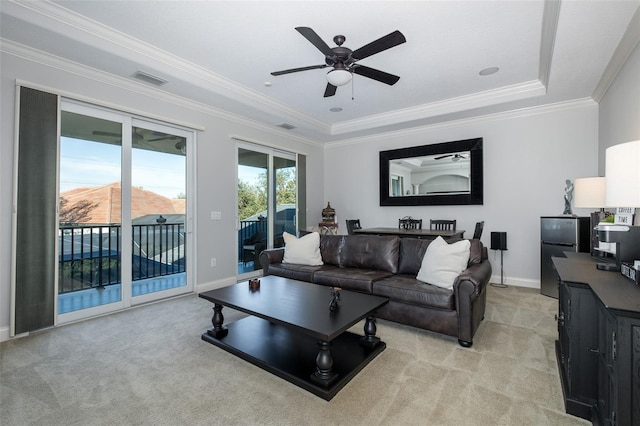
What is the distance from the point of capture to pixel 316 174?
6.76 metres

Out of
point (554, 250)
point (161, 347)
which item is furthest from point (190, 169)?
point (554, 250)

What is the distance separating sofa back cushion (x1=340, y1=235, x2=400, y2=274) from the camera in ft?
12.0

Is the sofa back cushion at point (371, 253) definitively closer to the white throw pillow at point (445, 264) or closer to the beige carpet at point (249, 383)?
the white throw pillow at point (445, 264)

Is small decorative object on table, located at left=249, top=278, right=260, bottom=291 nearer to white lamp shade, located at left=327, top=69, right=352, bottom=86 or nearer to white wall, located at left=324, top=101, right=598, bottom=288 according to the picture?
white lamp shade, located at left=327, top=69, right=352, bottom=86

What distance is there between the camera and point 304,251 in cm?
409

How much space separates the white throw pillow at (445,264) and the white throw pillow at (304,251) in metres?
1.55

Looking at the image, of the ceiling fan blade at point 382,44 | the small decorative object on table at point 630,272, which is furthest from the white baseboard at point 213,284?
the small decorative object on table at point 630,272

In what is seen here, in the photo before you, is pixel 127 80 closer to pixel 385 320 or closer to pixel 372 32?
pixel 372 32

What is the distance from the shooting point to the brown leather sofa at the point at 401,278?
261 centimetres

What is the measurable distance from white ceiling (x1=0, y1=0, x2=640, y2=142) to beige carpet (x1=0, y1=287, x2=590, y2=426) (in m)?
2.80

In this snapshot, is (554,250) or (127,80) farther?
(554,250)

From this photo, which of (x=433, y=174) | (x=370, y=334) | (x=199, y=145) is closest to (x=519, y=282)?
(x=433, y=174)

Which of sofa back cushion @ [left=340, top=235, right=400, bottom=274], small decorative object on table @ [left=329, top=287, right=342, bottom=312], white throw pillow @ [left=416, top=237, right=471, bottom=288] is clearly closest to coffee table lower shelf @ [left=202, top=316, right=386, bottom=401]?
small decorative object on table @ [left=329, top=287, right=342, bottom=312]

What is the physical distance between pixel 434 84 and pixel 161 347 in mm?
4504
